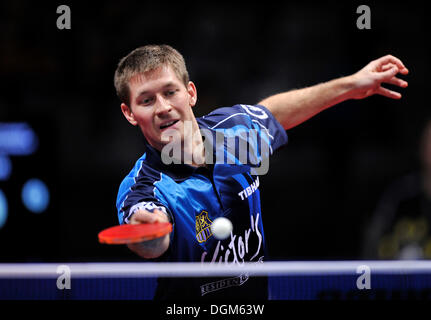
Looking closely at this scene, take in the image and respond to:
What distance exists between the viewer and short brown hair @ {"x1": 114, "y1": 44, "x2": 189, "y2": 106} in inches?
120

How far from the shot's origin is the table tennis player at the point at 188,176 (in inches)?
119

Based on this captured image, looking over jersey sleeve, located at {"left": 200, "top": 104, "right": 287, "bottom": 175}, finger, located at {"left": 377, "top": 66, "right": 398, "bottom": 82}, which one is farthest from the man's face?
finger, located at {"left": 377, "top": 66, "right": 398, "bottom": 82}

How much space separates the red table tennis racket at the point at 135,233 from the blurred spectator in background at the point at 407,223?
136 inches

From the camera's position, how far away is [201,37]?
20.3 ft

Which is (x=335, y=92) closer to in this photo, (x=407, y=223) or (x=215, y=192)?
(x=215, y=192)

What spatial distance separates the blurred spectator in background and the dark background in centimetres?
51

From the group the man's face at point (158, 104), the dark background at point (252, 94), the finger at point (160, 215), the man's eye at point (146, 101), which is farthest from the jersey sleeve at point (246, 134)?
the dark background at point (252, 94)

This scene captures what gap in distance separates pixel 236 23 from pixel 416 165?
2.44 meters

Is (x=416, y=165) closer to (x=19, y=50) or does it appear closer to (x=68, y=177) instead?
(x=68, y=177)

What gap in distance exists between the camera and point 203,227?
120 inches

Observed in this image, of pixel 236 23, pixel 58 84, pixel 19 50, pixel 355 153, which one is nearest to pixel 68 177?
pixel 58 84

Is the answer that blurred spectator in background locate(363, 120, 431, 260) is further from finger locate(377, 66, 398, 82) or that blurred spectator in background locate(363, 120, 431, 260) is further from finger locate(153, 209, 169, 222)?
finger locate(153, 209, 169, 222)

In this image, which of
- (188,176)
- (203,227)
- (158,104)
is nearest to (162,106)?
(158,104)
